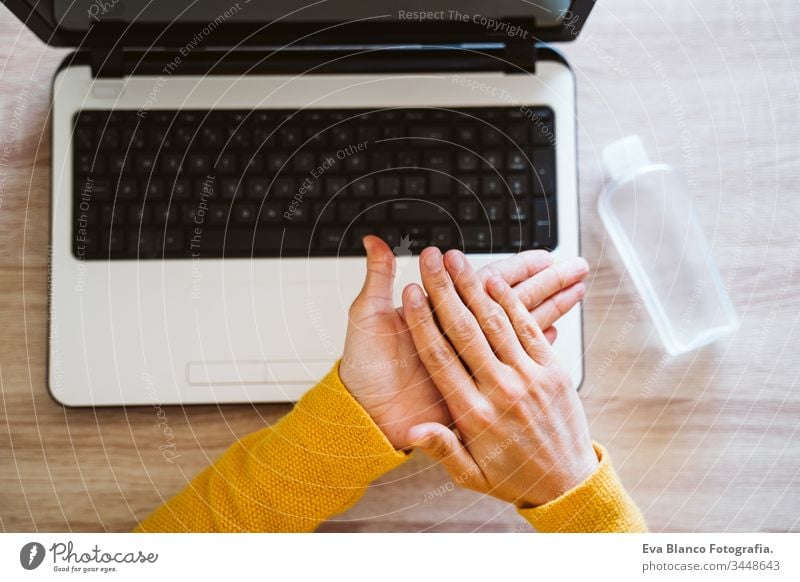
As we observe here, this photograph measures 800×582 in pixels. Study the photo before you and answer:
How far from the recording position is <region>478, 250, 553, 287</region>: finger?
44 cm

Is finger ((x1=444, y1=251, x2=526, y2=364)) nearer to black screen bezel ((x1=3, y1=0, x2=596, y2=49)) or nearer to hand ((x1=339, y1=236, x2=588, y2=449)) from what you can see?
hand ((x1=339, y1=236, x2=588, y2=449))

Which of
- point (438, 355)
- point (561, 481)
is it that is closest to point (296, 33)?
point (438, 355)

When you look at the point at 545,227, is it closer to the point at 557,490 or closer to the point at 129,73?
the point at 557,490

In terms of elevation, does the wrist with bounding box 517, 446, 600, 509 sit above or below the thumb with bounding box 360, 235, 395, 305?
below

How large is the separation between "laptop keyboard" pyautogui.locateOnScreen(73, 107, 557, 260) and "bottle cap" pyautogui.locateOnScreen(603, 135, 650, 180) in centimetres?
4

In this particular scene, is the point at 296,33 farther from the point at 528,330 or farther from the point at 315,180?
the point at 528,330

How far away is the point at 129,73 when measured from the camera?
17.7 inches

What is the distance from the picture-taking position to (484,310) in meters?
0.43

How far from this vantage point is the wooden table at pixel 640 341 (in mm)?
442

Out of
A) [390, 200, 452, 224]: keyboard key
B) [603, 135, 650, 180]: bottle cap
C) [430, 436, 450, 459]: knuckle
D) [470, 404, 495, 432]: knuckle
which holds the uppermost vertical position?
[603, 135, 650, 180]: bottle cap

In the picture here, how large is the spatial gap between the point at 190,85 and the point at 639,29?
0.31 m

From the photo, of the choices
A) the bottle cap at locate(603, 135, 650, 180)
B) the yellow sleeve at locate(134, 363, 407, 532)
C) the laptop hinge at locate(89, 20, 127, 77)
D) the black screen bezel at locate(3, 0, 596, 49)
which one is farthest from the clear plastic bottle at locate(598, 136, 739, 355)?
the laptop hinge at locate(89, 20, 127, 77)

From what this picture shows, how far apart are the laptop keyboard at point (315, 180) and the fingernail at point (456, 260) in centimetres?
2

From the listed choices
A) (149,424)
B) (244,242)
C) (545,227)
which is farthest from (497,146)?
(149,424)
